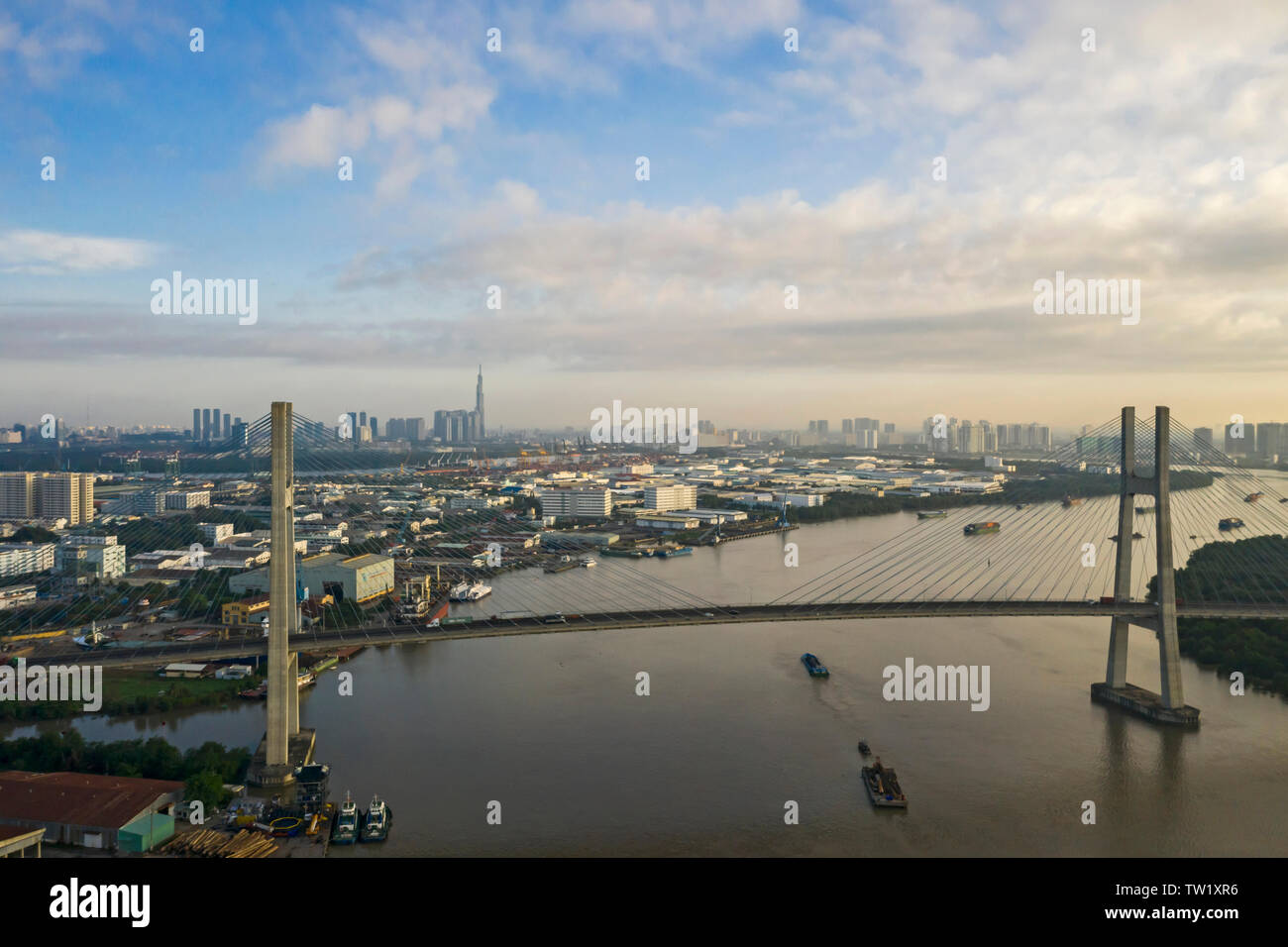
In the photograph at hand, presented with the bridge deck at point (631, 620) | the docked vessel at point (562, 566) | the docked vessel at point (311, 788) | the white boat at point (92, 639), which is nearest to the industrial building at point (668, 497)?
the docked vessel at point (562, 566)

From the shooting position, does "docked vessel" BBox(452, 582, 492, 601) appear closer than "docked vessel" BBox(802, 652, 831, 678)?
No

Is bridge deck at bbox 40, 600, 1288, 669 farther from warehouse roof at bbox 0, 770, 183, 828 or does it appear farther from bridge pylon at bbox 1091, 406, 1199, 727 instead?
warehouse roof at bbox 0, 770, 183, 828

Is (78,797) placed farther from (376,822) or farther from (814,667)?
(814,667)

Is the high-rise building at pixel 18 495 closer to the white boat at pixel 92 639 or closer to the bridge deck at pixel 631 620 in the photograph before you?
the white boat at pixel 92 639

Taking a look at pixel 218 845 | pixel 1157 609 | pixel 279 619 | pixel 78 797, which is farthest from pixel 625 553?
pixel 218 845

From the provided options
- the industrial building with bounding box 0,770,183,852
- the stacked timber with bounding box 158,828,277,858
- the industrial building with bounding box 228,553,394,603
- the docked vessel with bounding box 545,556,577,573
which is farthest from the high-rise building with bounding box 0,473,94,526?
the stacked timber with bounding box 158,828,277,858

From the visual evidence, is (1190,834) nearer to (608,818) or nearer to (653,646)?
(608,818)
